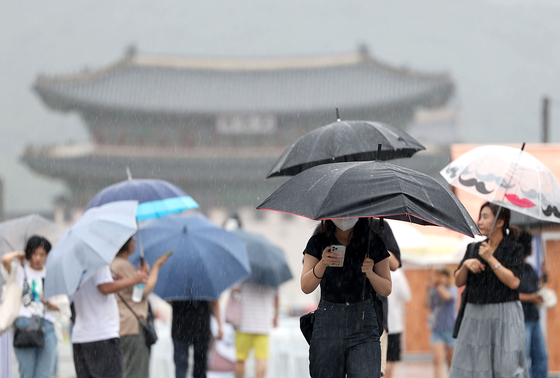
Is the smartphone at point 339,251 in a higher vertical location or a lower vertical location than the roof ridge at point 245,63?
lower

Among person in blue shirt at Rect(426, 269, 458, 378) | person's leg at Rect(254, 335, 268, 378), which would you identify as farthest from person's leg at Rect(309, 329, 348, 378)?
person in blue shirt at Rect(426, 269, 458, 378)

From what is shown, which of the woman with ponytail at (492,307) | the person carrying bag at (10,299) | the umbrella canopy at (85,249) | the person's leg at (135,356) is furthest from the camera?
Answer: the person carrying bag at (10,299)

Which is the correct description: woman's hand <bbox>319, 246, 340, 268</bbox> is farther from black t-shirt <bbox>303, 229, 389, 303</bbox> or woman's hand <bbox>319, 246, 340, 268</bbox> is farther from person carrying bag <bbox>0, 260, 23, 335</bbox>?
person carrying bag <bbox>0, 260, 23, 335</bbox>

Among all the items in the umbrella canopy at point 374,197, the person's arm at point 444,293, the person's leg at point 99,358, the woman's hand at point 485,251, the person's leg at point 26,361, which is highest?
the umbrella canopy at point 374,197

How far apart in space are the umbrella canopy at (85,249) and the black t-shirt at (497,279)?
7.07 feet

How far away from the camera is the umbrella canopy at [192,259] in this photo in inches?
218

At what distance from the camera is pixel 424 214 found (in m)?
2.94

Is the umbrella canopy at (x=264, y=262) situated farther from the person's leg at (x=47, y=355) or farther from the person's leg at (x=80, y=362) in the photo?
the person's leg at (x=80, y=362)

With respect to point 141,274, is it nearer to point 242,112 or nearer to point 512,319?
point 512,319

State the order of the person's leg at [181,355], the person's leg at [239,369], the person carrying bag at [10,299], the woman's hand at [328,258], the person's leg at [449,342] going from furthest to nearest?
the person's leg at [449,342] < the person's leg at [239,369] < the person's leg at [181,355] < the person carrying bag at [10,299] < the woman's hand at [328,258]

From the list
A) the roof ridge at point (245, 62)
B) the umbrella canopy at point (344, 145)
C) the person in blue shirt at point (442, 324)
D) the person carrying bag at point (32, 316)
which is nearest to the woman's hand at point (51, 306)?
the person carrying bag at point (32, 316)

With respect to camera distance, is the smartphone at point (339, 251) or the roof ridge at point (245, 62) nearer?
the smartphone at point (339, 251)

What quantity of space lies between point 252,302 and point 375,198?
11.9 ft

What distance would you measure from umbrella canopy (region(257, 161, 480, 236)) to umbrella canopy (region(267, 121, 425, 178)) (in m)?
0.84
